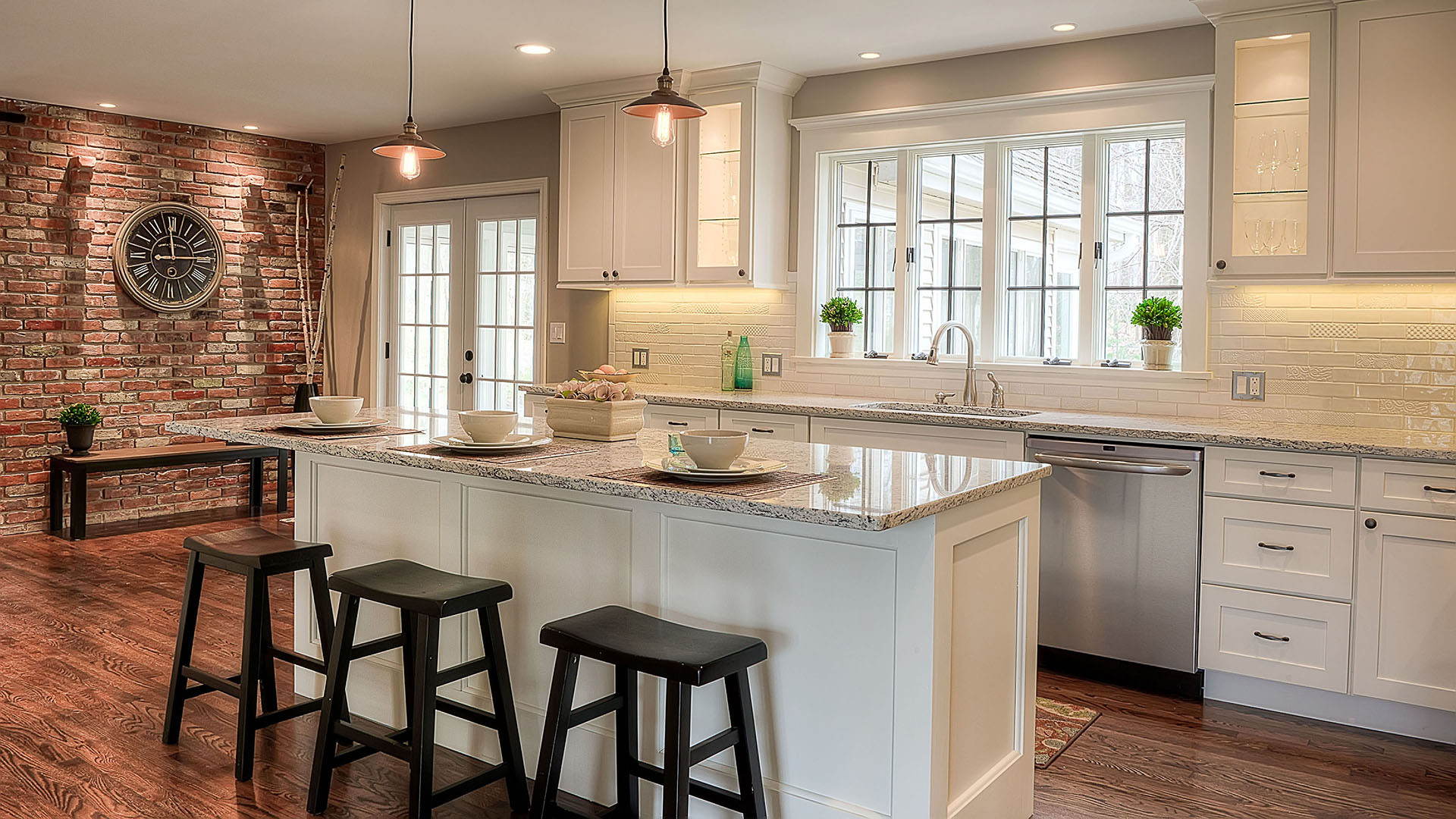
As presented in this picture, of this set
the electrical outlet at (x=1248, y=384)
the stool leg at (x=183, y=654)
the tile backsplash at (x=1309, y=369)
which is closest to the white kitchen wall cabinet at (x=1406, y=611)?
the tile backsplash at (x=1309, y=369)

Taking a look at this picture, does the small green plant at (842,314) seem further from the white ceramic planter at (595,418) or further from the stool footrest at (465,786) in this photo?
the stool footrest at (465,786)

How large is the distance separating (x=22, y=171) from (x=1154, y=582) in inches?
246

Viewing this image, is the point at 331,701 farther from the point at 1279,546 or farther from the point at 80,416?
the point at 80,416

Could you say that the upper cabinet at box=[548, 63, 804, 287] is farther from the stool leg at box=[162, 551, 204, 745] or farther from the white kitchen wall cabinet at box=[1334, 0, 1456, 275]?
the stool leg at box=[162, 551, 204, 745]

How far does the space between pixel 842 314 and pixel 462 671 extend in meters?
2.93

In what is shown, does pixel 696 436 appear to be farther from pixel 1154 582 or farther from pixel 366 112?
pixel 366 112

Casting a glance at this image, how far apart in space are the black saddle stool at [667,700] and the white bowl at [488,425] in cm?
64

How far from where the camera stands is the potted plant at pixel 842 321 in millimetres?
5070

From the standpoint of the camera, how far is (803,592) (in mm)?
2414

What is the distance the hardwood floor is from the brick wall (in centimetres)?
243

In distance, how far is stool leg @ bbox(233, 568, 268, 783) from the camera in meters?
2.89

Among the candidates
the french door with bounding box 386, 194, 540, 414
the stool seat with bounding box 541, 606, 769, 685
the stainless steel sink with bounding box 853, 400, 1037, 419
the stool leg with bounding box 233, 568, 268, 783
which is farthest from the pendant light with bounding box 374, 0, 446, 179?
the french door with bounding box 386, 194, 540, 414

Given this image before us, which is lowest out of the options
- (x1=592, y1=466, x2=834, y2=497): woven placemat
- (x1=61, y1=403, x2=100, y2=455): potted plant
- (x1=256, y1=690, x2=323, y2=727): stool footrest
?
(x1=256, y1=690, x2=323, y2=727): stool footrest

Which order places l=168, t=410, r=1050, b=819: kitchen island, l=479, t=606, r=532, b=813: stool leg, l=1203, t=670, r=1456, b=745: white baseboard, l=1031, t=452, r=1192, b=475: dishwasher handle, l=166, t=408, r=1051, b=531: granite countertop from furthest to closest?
l=1031, t=452, r=1192, b=475: dishwasher handle, l=1203, t=670, r=1456, b=745: white baseboard, l=479, t=606, r=532, b=813: stool leg, l=168, t=410, r=1050, b=819: kitchen island, l=166, t=408, r=1051, b=531: granite countertop
